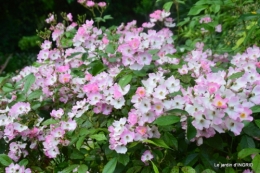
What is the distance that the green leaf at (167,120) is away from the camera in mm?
1176

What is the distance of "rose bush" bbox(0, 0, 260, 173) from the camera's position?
46.7 inches

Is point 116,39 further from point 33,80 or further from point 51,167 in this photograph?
point 51,167

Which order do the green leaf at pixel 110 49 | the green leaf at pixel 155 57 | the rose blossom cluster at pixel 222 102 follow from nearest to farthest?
the rose blossom cluster at pixel 222 102 → the green leaf at pixel 155 57 → the green leaf at pixel 110 49

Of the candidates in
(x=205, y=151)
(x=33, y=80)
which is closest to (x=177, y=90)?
(x=205, y=151)

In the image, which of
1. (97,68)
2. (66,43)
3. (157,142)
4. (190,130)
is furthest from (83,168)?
(66,43)

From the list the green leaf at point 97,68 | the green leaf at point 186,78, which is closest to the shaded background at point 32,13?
the green leaf at point 97,68

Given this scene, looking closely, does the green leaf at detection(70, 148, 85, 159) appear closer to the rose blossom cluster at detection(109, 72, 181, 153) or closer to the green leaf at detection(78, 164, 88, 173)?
the green leaf at detection(78, 164, 88, 173)

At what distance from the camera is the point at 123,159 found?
1229 millimetres

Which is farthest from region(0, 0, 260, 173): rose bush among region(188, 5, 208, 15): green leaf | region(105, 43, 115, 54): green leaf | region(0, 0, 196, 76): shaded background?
region(0, 0, 196, 76): shaded background

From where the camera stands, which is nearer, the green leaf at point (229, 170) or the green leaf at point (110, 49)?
the green leaf at point (229, 170)

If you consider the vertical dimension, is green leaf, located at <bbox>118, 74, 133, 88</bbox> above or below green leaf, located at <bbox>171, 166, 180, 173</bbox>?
above

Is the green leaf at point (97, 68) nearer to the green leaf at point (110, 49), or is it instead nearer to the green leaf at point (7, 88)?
the green leaf at point (110, 49)

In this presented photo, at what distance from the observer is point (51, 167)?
1.67 metres

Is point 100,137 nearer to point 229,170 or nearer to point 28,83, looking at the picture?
point 229,170
